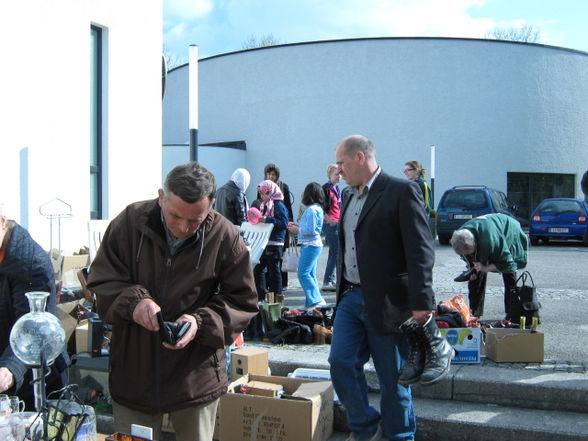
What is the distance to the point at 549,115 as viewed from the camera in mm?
24891

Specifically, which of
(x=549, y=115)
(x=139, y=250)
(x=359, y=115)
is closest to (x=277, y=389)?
(x=139, y=250)

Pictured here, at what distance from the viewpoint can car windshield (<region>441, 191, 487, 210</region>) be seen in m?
16.0

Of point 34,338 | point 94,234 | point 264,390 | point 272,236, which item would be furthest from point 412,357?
point 94,234

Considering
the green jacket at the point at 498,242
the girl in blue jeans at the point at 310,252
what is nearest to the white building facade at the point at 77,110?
the girl in blue jeans at the point at 310,252

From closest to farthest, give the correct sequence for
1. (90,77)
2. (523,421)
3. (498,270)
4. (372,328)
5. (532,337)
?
(372,328) < (523,421) < (532,337) < (498,270) < (90,77)

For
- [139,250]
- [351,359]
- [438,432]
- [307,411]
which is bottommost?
[438,432]

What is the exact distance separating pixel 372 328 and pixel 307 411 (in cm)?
73

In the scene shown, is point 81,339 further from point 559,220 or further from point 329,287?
point 559,220

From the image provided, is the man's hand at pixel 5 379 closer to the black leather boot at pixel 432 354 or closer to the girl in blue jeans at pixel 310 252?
the black leather boot at pixel 432 354

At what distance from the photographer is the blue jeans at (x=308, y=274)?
22.7 ft

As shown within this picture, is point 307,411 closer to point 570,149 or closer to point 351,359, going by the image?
point 351,359

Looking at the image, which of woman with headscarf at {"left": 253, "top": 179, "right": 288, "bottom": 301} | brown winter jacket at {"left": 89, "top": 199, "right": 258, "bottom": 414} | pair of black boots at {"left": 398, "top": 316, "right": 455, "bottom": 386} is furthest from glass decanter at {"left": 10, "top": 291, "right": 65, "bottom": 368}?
woman with headscarf at {"left": 253, "top": 179, "right": 288, "bottom": 301}

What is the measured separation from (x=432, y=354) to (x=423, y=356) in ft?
0.17

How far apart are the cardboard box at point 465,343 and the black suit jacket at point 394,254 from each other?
1.55 m
